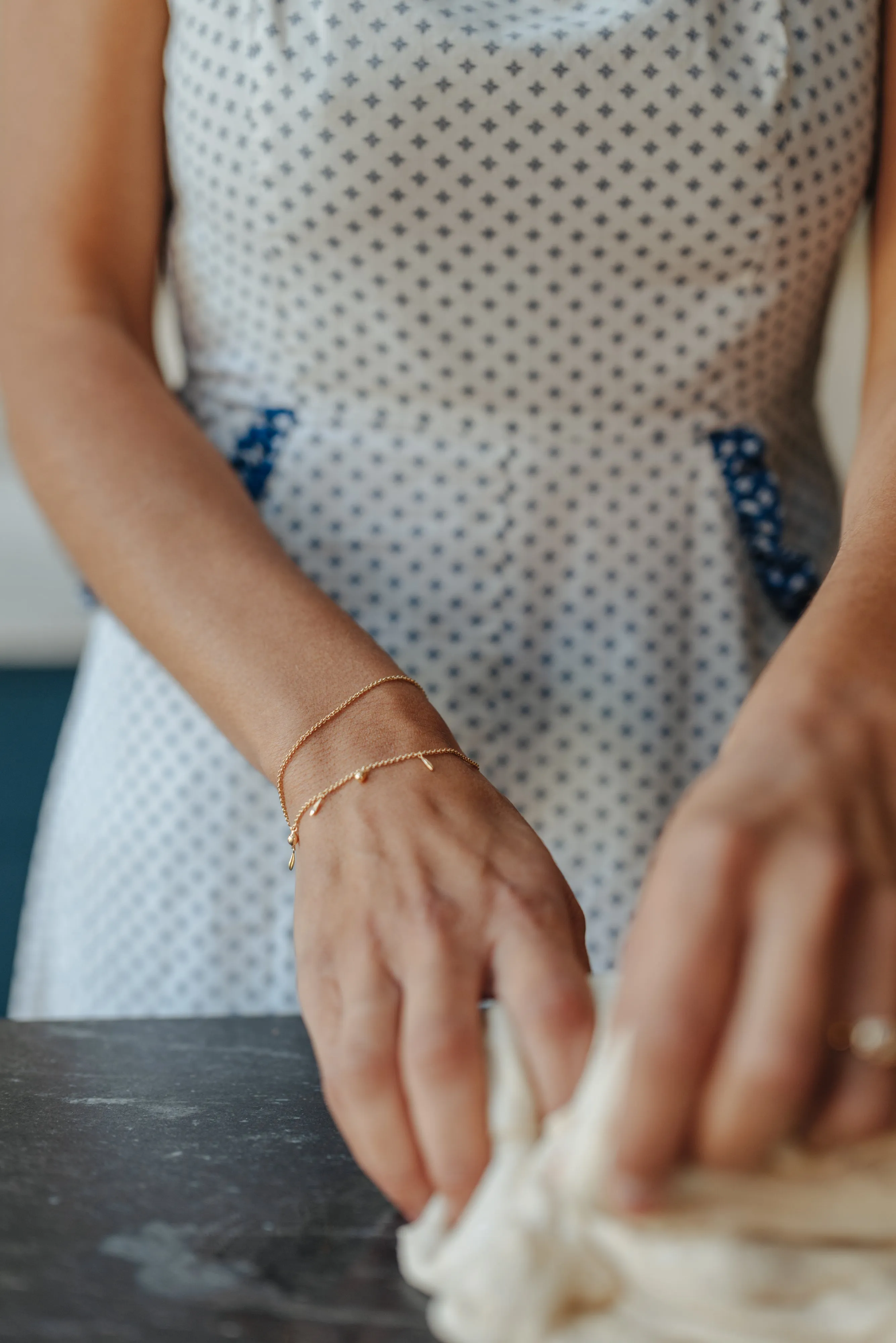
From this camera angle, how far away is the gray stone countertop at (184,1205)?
366mm

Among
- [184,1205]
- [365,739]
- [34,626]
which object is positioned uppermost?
[365,739]

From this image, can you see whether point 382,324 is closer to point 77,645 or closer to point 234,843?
→ point 234,843

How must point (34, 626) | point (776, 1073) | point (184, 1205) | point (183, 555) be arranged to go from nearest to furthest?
point (776, 1073) < point (184, 1205) < point (183, 555) < point (34, 626)

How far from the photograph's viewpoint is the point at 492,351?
71cm

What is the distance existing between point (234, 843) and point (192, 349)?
303 millimetres

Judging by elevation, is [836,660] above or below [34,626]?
above

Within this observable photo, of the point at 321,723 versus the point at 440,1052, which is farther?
the point at 321,723

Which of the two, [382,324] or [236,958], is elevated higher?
[382,324]

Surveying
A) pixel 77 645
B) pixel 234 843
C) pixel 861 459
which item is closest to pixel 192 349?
pixel 234 843

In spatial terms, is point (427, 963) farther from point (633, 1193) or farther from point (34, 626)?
point (34, 626)

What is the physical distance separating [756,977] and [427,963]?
123 mm

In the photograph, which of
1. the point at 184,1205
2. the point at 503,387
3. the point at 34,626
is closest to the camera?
the point at 184,1205

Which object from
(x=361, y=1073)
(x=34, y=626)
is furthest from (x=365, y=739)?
(x=34, y=626)

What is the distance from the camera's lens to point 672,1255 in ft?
1.14
